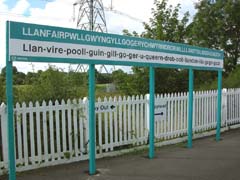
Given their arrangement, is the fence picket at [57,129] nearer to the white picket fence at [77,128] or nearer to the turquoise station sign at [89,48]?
the white picket fence at [77,128]

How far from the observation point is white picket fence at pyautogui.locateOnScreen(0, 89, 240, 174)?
580 cm

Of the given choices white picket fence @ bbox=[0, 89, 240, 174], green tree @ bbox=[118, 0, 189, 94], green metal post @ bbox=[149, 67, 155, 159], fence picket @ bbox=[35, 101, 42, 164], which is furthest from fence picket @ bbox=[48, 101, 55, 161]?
green tree @ bbox=[118, 0, 189, 94]

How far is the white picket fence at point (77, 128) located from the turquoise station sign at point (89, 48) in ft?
3.99

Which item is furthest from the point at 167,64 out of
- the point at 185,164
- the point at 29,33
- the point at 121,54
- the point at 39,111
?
the point at 29,33


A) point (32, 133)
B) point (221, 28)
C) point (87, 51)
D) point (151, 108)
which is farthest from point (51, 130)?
point (221, 28)

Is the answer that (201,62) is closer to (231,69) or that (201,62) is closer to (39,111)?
(39,111)

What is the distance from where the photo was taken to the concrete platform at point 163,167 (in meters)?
5.60

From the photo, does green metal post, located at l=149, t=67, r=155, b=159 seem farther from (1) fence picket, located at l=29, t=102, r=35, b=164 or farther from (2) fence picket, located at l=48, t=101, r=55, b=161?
(1) fence picket, located at l=29, t=102, r=35, b=164

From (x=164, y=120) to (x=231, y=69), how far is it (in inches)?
397

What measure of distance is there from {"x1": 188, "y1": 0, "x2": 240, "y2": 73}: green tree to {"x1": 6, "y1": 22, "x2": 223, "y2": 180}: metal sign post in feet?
30.6

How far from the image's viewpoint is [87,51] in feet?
18.0

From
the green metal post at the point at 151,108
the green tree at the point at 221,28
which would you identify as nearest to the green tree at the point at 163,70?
the green tree at the point at 221,28

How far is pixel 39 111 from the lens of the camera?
19.5ft

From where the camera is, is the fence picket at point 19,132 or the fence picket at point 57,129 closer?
the fence picket at point 19,132
